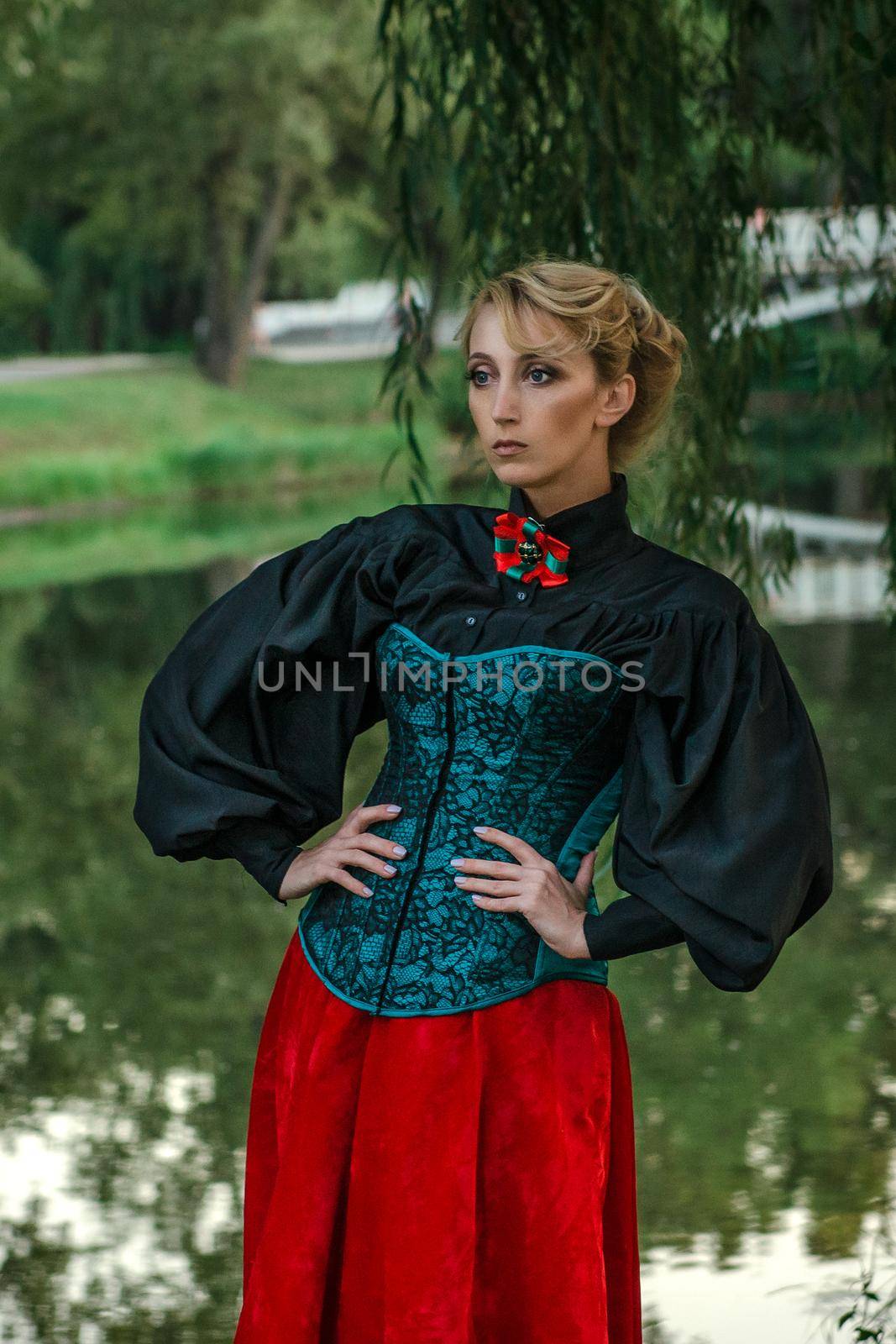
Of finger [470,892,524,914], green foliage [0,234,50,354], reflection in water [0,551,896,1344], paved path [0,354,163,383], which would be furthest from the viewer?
green foliage [0,234,50,354]

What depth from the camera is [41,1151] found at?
4184 millimetres

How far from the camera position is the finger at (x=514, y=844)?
2.07m

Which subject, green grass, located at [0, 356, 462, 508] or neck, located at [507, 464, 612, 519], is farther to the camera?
green grass, located at [0, 356, 462, 508]

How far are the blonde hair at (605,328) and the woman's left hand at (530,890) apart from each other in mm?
463

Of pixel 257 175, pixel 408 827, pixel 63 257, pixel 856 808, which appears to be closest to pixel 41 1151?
pixel 408 827

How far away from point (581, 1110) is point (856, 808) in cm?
538

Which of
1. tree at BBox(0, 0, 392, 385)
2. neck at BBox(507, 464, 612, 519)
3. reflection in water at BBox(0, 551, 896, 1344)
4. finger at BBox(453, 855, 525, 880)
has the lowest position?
reflection in water at BBox(0, 551, 896, 1344)

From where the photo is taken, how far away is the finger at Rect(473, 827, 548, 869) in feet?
6.79

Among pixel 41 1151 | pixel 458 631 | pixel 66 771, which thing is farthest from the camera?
pixel 66 771

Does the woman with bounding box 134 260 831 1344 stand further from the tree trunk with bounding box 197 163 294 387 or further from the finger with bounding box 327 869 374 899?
the tree trunk with bounding box 197 163 294 387

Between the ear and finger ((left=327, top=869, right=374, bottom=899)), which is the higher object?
the ear

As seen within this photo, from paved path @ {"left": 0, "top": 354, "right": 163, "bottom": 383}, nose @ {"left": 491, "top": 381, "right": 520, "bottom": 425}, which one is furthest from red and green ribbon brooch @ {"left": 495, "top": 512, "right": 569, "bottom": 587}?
paved path @ {"left": 0, "top": 354, "right": 163, "bottom": 383}

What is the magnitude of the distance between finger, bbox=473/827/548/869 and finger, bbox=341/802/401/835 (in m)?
0.13

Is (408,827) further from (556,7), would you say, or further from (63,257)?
(63,257)
